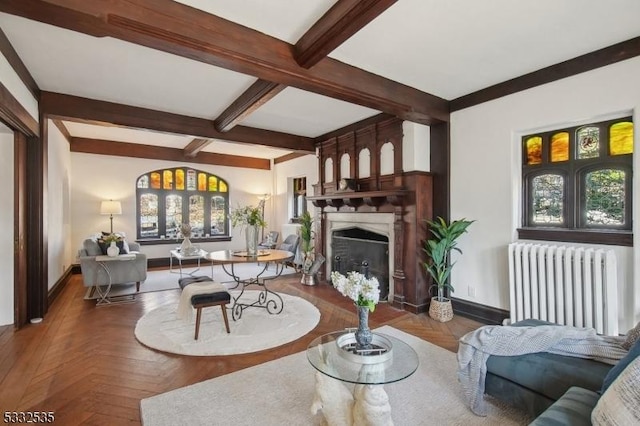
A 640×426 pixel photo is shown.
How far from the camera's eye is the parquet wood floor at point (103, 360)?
2119 mm

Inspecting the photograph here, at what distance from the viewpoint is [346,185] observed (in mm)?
4992

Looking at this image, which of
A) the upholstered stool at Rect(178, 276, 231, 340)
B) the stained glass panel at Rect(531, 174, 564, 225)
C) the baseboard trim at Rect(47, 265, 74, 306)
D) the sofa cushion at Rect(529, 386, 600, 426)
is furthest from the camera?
the baseboard trim at Rect(47, 265, 74, 306)

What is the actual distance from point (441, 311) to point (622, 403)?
2.66m

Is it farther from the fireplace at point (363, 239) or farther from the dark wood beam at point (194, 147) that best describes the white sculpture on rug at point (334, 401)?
the dark wood beam at point (194, 147)

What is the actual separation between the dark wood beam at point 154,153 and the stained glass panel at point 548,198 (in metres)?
6.63

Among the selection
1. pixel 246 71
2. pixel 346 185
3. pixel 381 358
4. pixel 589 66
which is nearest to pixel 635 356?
pixel 381 358

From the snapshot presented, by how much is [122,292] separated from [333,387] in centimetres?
454

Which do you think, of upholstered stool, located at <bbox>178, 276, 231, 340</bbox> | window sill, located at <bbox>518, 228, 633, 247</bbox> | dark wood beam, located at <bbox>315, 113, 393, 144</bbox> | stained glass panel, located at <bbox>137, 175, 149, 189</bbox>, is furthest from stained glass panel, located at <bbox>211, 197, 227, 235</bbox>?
window sill, located at <bbox>518, 228, 633, 247</bbox>

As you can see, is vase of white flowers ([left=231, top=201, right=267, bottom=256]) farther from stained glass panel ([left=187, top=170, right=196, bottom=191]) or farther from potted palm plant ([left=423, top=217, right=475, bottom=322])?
stained glass panel ([left=187, top=170, right=196, bottom=191])

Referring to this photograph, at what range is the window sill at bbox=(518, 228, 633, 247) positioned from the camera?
9.00 feet

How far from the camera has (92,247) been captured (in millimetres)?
4746

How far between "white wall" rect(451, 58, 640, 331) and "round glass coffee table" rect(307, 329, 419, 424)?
7.35 feet

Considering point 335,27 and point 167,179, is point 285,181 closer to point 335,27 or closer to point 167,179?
point 167,179

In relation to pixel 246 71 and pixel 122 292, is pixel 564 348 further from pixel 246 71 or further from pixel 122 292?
pixel 122 292
